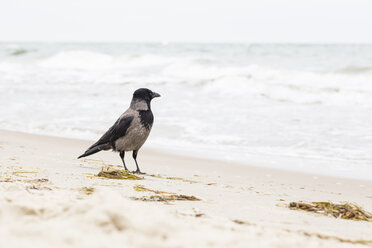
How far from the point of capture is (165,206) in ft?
12.0

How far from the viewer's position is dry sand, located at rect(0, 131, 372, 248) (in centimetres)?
232

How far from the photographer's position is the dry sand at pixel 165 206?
232cm

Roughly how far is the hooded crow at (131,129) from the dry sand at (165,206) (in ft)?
1.33

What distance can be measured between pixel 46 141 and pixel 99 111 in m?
4.45

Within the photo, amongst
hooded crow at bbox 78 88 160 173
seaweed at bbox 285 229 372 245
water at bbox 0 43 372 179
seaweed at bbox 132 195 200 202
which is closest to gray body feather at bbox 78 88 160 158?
hooded crow at bbox 78 88 160 173

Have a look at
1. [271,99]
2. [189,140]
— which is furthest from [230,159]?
[271,99]

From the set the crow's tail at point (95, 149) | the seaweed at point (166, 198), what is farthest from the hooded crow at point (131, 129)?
the seaweed at point (166, 198)

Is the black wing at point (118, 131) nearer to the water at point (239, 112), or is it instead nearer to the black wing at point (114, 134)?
the black wing at point (114, 134)

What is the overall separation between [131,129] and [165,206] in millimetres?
2666

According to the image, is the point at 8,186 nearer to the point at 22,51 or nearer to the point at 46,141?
the point at 46,141

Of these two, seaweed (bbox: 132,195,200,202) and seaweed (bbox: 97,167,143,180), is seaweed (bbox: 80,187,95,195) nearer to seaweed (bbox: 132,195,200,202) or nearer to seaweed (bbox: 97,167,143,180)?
seaweed (bbox: 132,195,200,202)

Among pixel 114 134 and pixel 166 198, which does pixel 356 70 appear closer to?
pixel 114 134

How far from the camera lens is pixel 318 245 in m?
2.57

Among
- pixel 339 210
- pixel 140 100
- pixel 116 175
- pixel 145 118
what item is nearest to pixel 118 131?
pixel 145 118
